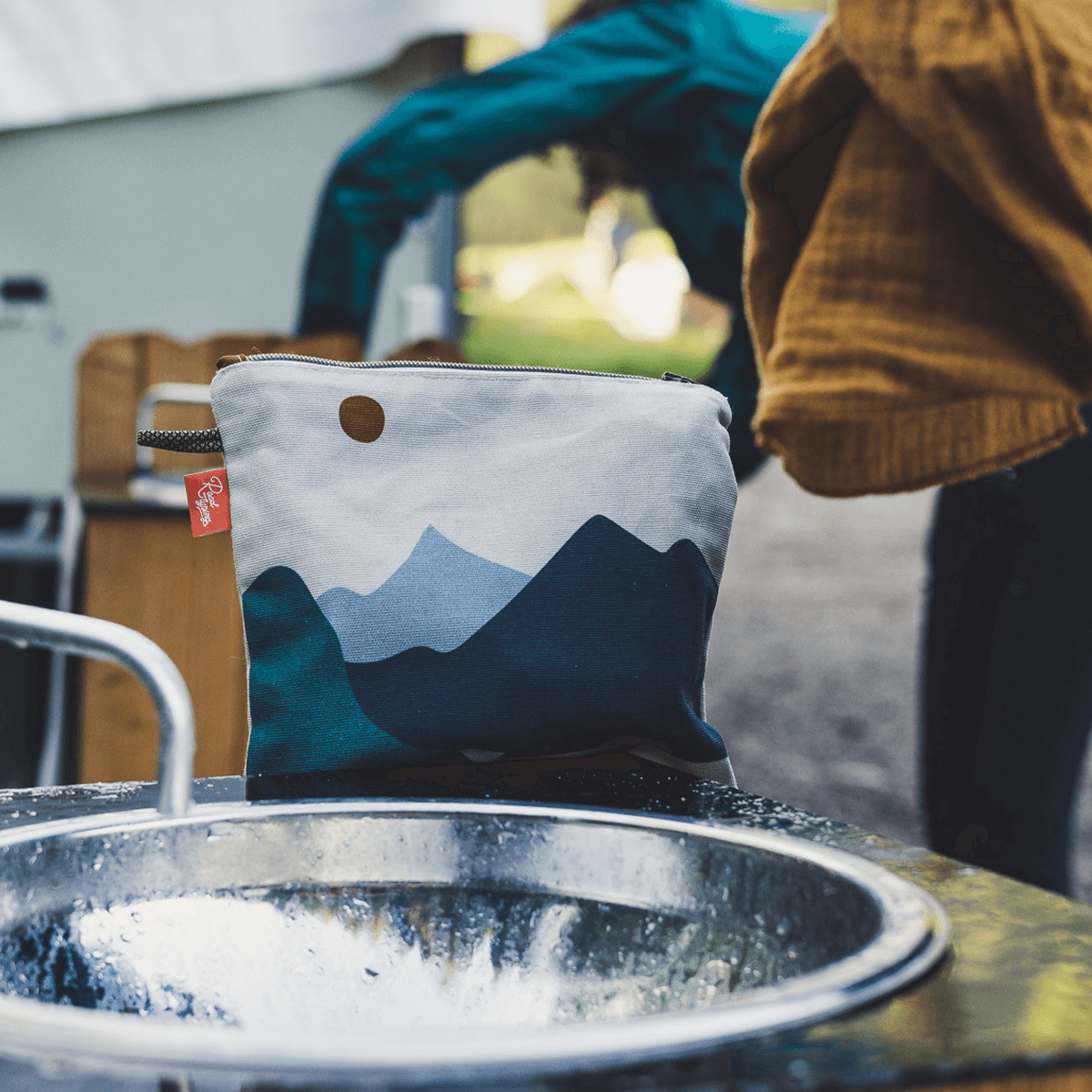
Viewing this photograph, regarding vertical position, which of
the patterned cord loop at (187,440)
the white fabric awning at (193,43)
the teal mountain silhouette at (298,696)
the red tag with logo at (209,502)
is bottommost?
the teal mountain silhouette at (298,696)

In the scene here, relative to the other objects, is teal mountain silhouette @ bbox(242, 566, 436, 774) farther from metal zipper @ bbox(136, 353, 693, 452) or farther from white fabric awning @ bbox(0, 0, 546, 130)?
white fabric awning @ bbox(0, 0, 546, 130)

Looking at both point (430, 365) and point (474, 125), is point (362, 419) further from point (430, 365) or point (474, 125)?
point (474, 125)

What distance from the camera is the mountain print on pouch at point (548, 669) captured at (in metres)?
0.64

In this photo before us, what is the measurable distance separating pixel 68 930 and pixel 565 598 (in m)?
0.28

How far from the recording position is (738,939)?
0.49 meters

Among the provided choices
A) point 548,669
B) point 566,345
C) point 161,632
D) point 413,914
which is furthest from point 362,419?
point 566,345

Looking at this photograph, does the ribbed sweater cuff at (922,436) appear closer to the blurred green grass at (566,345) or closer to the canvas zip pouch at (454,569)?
the canvas zip pouch at (454,569)

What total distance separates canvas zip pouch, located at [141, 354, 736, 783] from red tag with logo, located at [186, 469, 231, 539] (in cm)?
2

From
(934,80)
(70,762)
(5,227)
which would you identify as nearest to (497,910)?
(934,80)

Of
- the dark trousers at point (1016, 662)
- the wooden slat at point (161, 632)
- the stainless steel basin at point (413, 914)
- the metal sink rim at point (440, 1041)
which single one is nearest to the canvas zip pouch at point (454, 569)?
the stainless steel basin at point (413, 914)

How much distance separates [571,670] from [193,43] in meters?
2.23

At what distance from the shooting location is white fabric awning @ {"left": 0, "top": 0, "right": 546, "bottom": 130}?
7.84ft

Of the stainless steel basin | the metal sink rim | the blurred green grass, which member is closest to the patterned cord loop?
the stainless steel basin

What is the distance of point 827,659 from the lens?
14.1 feet
